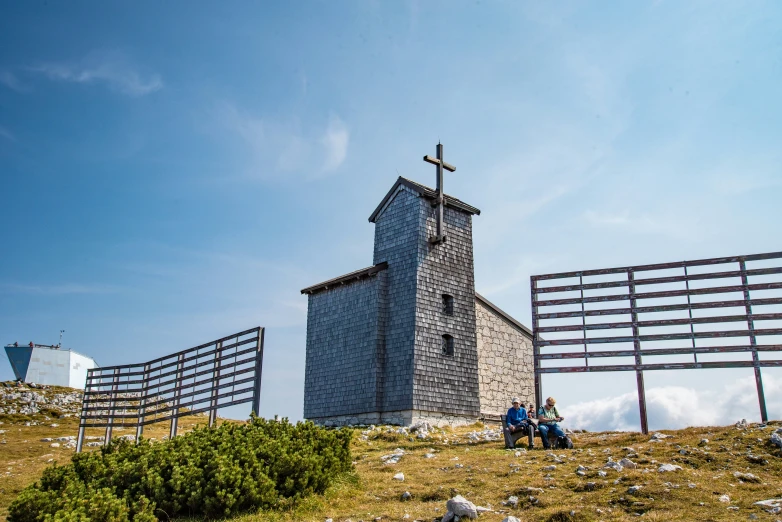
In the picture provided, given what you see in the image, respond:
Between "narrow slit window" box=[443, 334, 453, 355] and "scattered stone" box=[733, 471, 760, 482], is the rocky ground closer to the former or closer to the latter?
"narrow slit window" box=[443, 334, 453, 355]

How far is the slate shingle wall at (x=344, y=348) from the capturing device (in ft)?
86.7

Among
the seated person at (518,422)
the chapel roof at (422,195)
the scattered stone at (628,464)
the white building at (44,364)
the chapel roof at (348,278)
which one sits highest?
the chapel roof at (422,195)

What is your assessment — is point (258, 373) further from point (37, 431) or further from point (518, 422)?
point (37, 431)

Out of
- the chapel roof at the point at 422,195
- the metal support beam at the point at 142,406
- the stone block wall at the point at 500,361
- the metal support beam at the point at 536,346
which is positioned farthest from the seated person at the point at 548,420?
the chapel roof at the point at 422,195

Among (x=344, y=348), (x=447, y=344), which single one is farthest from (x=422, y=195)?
(x=344, y=348)

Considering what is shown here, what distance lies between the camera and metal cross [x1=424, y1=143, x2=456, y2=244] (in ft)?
89.2

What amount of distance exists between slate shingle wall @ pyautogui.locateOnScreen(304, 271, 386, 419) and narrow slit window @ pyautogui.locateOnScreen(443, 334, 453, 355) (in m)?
2.57

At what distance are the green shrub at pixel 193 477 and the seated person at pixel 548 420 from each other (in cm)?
491

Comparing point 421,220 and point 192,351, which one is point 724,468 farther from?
point 421,220

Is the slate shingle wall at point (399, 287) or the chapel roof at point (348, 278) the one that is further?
the chapel roof at point (348, 278)

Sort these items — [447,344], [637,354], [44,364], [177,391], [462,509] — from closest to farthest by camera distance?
[462,509] → [637,354] → [177,391] → [447,344] → [44,364]

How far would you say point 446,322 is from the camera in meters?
26.7

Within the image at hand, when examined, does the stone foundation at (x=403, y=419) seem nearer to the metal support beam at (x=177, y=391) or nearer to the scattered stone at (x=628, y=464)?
the metal support beam at (x=177, y=391)

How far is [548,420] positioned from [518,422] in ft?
2.43
